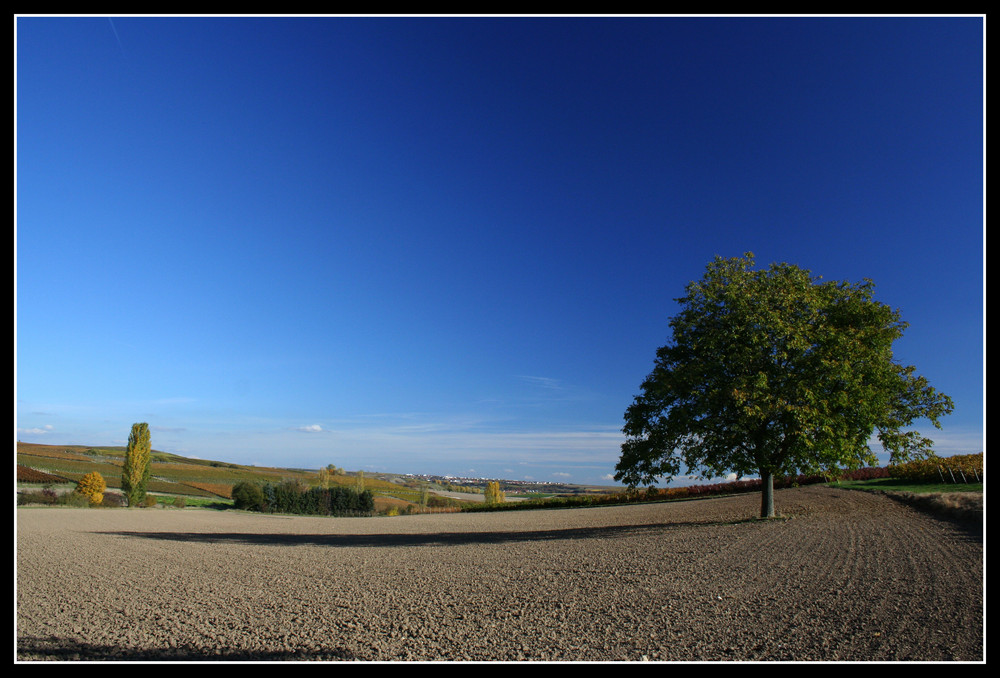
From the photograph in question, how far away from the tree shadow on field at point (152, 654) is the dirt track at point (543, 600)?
0.03 m

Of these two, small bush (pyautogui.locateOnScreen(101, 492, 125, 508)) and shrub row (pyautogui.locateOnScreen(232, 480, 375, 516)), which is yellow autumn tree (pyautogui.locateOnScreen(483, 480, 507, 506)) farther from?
small bush (pyautogui.locateOnScreen(101, 492, 125, 508))

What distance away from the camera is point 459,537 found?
2277 cm

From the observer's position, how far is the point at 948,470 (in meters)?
29.7

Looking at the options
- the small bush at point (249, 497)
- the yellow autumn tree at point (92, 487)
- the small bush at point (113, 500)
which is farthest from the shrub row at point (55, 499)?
the small bush at point (249, 497)

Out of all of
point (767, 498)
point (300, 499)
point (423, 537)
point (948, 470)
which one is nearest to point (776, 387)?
point (767, 498)

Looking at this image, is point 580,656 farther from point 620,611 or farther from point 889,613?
point 889,613

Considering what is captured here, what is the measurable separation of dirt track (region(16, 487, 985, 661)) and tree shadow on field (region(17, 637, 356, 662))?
3 centimetres

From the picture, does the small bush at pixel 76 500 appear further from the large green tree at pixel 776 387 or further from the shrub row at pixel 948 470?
the shrub row at pixel 948 470

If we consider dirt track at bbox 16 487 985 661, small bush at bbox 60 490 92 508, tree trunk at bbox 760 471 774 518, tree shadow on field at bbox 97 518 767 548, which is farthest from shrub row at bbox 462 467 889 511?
small bush at bbox 60 490 92 508

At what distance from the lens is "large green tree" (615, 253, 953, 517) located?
56.4ft

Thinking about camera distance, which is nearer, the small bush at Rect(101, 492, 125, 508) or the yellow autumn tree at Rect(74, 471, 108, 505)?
the yellow autumn tree at Rect(74, 471, 108, 505)

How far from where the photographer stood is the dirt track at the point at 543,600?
7113 mm
